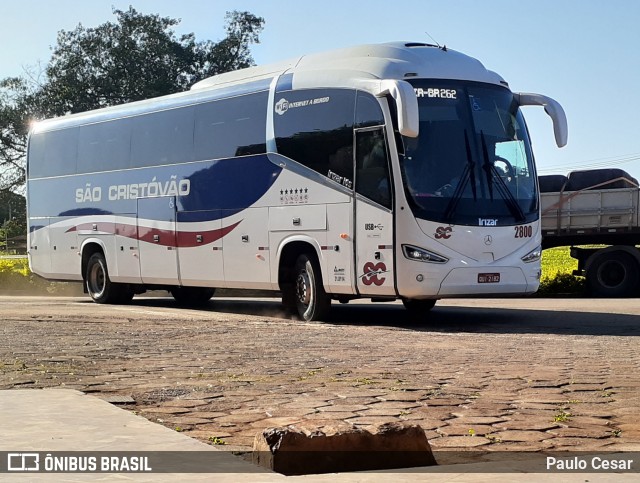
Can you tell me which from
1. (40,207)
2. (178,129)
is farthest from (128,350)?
(40,207)

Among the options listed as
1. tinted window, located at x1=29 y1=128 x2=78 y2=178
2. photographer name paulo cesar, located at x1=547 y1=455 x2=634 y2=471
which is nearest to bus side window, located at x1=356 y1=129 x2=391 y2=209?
tinted window, located at x1=29 y1=128 x2=78 y2=178

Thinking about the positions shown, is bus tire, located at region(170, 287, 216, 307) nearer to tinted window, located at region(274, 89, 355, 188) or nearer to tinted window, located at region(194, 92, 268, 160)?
tinted window, located at region(194, 92, 268, 160)

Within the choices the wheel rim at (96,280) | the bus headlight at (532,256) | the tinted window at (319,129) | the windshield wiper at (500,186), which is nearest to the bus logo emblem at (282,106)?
the tinted window at (319,129)

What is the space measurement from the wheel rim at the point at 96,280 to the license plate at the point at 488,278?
974 cm

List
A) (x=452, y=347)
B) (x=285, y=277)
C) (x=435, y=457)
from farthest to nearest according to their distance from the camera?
1. (x=285, y=277)
2. (x=452, y=347)
3. (x=435, y=457)

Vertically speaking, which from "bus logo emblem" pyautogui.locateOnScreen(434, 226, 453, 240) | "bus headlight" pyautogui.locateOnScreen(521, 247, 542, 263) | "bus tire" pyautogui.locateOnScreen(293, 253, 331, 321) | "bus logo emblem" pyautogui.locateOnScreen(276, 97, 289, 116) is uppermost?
"bus logo emblem" pyautogui.locateOnScreen(276, 97, 289, 116)

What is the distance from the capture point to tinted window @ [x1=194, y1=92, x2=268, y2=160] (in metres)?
18.3

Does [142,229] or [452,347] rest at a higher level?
[142,229]

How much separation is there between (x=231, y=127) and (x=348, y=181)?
3369 mm

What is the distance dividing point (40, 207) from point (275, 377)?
1626 centimetres

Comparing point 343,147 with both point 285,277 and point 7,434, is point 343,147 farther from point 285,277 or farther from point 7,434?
point 7,434

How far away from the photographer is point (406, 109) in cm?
1488

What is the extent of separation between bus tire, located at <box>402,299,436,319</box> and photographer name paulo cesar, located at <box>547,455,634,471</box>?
12.8 m

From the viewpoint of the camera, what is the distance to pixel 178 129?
2047cm
